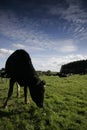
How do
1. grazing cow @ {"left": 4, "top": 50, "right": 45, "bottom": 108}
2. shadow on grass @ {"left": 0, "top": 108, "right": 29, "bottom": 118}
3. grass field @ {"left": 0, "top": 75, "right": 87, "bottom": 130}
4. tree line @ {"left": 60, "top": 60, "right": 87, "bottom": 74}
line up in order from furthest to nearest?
tree line @ {"left": 60, "top": 60, "right": 87, "bottom": 74}
grazing cow @ {"left": 4, "top": 50, "right": 45, "bottom": 108}
shadow on grass @ {"left": 0, "top": 108, "right": 29, "bottom": 118}
grass field @ {"left": 0, "top": 75, "right": 87, "bottom": 130}

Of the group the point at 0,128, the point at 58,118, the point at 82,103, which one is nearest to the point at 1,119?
the point at 0,128

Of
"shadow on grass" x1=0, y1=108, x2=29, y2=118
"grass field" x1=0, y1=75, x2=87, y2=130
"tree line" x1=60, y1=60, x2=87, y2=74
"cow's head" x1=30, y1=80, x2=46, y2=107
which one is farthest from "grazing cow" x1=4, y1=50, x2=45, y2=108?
"tree line" x1=60, y1=60, x2=87, y2=74

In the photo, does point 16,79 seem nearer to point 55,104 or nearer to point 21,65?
point 21,65

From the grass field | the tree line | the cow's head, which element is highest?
the tree line

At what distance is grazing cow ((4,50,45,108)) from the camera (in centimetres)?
1084

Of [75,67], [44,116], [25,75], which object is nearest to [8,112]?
[44,116]

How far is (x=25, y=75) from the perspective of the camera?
37.9 feet

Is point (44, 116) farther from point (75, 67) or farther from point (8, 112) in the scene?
point (75, 67)

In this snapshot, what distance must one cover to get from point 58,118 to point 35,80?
2310mm

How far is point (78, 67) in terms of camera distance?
5981cm

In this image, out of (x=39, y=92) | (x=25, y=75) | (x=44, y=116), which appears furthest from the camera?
(x=25, y=75)

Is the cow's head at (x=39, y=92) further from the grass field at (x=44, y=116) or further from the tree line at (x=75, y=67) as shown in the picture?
the tree line at (x=75, y=67)

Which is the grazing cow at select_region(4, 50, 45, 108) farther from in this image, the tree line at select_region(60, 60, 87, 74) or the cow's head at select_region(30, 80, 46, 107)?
the tree line at select_region(60, 60, 87, 74)

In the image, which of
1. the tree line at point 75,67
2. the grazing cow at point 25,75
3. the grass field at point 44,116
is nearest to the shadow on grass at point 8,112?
the grass field at point 44,116
